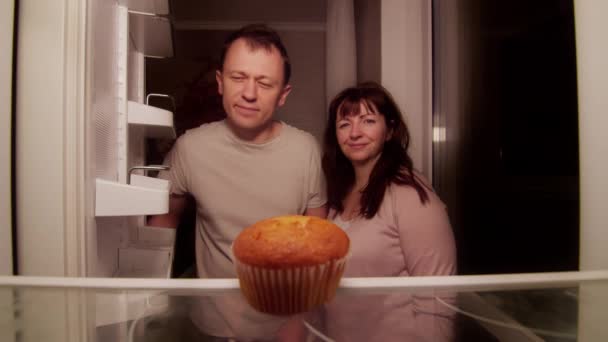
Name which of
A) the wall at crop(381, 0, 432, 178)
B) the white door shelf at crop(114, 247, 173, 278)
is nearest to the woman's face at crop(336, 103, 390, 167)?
the wall at crop(381, 0, 432, 178)

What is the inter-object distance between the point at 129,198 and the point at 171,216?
310mm

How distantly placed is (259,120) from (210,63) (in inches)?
18.4

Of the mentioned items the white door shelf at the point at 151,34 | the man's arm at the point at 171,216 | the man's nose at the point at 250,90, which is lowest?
the man's arm at the point at 171,216

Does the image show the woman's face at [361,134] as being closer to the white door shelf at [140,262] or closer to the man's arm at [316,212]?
the man's arm at [316,212]

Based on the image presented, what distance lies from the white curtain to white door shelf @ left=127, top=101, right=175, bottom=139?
2.29ft

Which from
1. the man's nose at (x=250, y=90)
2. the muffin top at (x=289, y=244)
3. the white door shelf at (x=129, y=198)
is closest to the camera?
the muffin top at (x=289, y=244)

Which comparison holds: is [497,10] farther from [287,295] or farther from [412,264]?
[287,295]

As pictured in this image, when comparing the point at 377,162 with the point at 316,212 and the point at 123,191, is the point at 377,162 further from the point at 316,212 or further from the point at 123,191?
the point at 123,191

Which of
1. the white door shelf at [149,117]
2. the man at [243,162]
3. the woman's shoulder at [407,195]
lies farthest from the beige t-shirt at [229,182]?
the woman's shoulder at [407,195]

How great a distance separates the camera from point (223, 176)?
85cm

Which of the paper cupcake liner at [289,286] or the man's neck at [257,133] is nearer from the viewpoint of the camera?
the paper cupcake liner at [289,286]

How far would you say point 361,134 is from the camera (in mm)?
887

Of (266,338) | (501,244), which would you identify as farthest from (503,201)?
(266,338)

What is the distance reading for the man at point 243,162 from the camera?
82 centimetres
